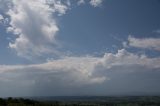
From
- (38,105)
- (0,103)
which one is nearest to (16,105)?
(0,103)

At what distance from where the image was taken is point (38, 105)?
189000mm

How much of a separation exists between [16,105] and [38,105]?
1100 inches

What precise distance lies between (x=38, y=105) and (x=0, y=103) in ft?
96.5

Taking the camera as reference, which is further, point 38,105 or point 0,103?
point 38,105

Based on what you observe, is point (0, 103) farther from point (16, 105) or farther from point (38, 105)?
point (38, 105)

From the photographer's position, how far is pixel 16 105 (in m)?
163

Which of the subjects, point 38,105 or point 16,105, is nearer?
point 16,105

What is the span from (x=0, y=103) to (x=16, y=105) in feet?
34.1

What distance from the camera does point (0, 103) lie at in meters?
166
